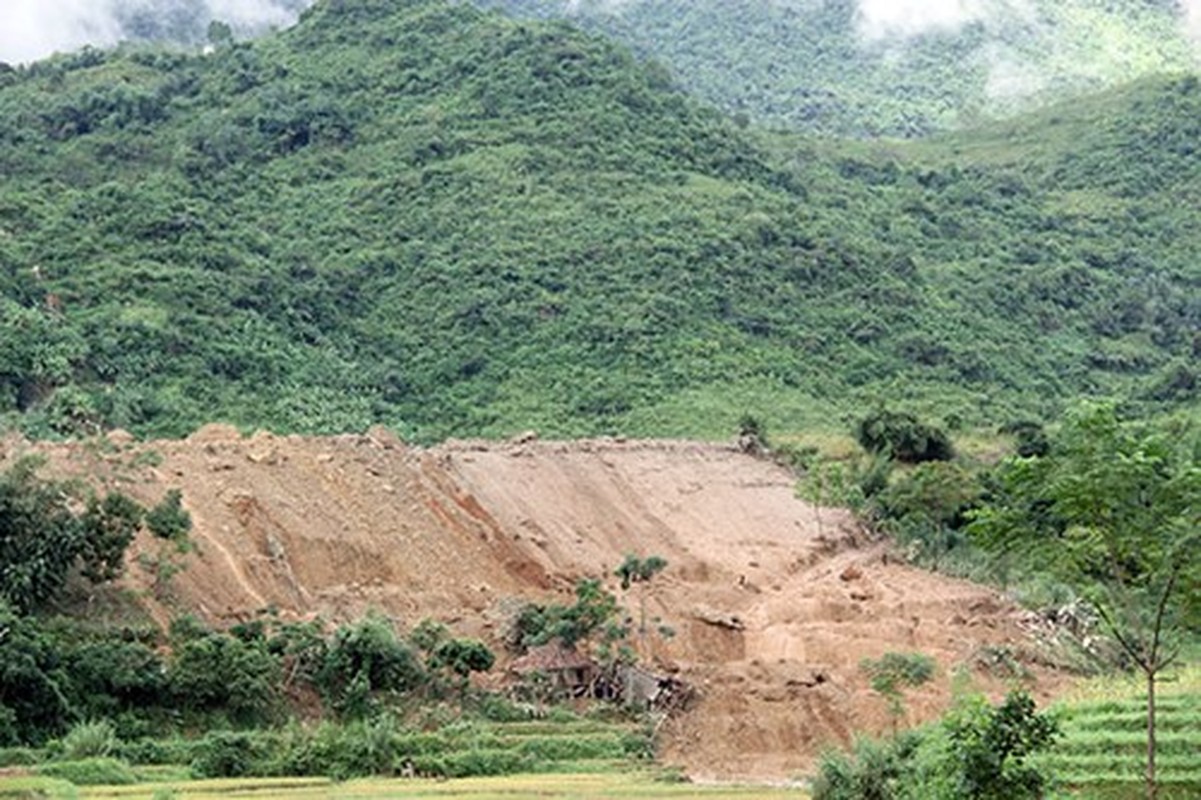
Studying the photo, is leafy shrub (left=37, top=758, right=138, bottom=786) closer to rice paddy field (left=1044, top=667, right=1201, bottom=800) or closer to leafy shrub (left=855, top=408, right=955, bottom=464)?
rice paddy field (left=1044, top=667, right=1201, bottom=800)

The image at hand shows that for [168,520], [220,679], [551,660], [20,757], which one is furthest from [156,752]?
[551,660]

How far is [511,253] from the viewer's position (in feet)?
235

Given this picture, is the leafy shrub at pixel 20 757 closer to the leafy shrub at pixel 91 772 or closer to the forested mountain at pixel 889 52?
the leafy shrub at pixel 91 772

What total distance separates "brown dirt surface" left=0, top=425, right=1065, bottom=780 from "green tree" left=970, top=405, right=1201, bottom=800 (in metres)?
10.8

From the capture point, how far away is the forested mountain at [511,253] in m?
60.9

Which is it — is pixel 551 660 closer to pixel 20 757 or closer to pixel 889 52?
pixel 20 757

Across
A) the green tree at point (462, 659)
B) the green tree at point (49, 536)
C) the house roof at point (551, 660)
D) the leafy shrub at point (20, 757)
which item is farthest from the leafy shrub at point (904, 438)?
the leafy shrub at point (20, 757)

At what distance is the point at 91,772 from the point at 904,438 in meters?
32.4

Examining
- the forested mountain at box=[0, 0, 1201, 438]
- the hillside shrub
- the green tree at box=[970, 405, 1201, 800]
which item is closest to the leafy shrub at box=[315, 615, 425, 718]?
the green tree at box=[970, 405, 1201, 800]

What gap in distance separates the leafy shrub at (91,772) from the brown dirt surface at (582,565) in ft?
22.6

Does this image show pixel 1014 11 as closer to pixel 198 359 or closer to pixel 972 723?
pixel 198 359

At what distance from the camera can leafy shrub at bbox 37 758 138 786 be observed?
2578cm

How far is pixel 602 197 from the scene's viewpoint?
252ft

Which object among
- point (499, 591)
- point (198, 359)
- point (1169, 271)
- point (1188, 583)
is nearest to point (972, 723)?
point (1188, 583)
